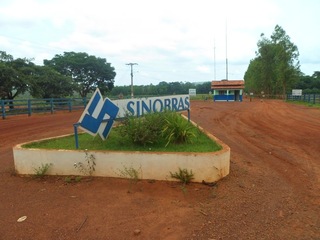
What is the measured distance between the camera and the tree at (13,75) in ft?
70.3

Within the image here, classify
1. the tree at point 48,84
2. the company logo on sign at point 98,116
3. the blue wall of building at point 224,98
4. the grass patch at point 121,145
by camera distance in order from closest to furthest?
the grass patch at point 121,145, the company logo on sign at point 98,116, the tree at point 48,84, the blue wall of building at point 224,98

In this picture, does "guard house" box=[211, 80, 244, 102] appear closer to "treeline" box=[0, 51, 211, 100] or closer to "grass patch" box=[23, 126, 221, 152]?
"treeline" box=[0, 51, 211, 100]

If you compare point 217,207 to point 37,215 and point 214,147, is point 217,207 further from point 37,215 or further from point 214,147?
point 37,215

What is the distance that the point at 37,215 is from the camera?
398cm

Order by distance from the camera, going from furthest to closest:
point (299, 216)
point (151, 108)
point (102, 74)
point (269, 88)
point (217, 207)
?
point (269, 88)
point (102, 74)
point (151, 108)
point (217, 207)
point (299, 216)

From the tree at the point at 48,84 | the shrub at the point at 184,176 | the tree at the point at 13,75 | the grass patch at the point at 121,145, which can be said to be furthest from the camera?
the tree at the point at 48,84

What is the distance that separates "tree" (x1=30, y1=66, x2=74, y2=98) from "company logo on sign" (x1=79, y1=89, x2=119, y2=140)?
20187 mm

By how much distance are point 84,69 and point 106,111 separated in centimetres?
3794

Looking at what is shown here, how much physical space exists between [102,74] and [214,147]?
39567 millimetres

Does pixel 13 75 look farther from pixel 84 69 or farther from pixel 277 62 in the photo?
pixel 277 62

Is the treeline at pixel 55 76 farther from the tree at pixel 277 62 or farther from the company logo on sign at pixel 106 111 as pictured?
the tree at pixel 277 62

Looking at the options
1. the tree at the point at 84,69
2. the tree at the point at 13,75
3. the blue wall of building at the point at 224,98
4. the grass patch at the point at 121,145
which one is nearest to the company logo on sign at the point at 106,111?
the grass patch at the point at 121,145

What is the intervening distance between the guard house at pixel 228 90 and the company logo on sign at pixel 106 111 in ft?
132

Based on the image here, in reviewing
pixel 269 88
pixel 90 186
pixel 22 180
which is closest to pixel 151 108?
pixel 90 186
